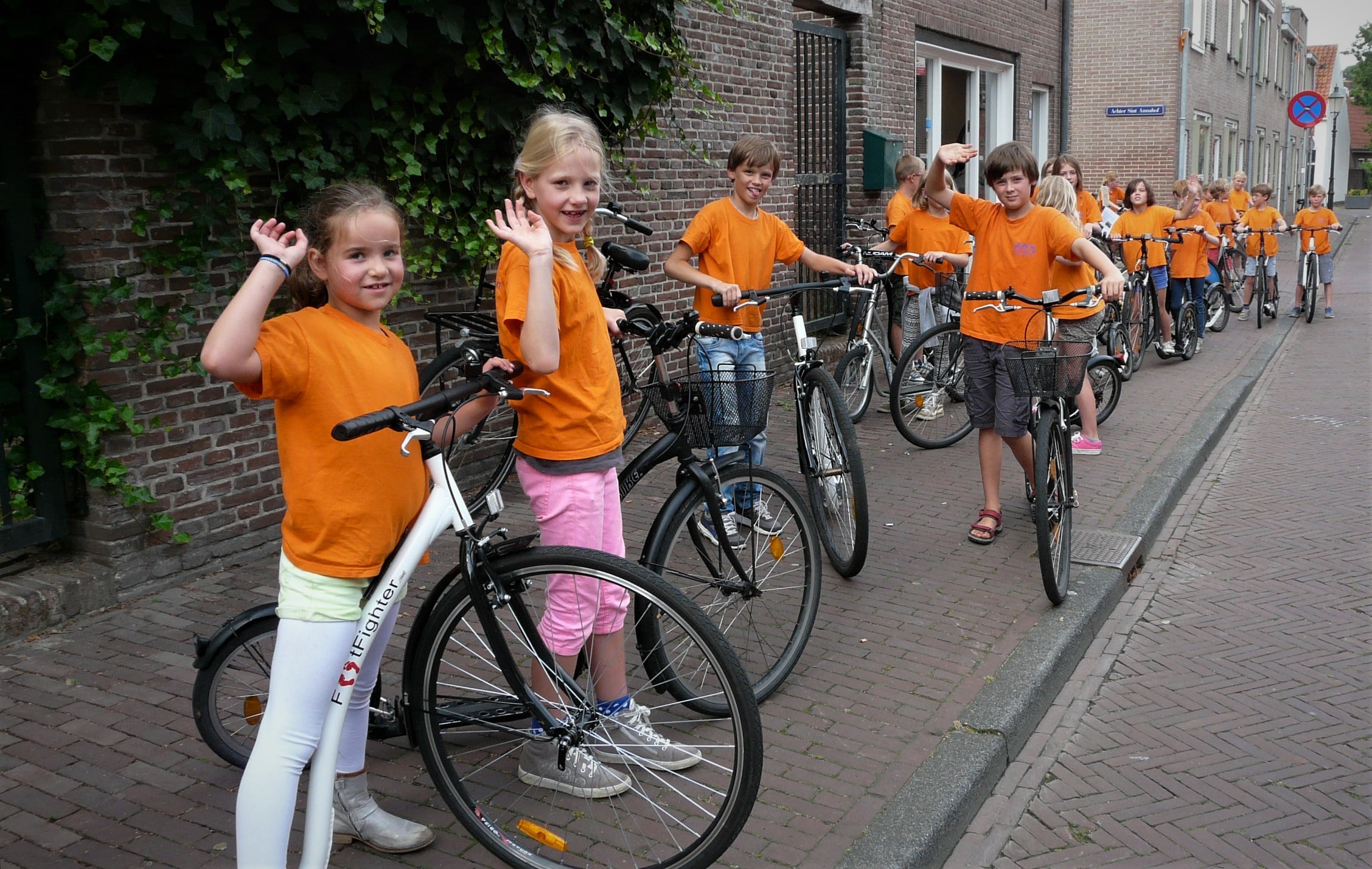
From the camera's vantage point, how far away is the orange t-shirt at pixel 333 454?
2635mm

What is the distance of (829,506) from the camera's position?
515 centimetres

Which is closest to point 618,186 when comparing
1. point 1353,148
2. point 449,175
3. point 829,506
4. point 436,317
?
point 449,175

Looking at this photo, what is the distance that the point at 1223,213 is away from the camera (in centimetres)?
1527

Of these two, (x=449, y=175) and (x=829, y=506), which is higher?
(x=449, y=175)

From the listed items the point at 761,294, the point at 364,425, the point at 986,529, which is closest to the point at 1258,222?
the point at 986,529

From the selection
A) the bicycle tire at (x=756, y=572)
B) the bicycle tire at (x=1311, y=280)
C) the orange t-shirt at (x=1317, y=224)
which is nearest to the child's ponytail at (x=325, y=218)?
the bicycle tire at (x=756, y=572)

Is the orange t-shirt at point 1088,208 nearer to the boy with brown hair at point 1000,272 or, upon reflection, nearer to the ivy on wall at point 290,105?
the boy with brown hair at point 1000,272

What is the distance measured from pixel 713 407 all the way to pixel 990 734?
54.1 inches

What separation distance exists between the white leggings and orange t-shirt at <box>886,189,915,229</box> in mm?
8092

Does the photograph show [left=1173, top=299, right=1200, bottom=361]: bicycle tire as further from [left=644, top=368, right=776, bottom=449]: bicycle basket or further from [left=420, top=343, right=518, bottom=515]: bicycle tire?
[left=644, top=368, right=776, bottom=449]: bicycle basket

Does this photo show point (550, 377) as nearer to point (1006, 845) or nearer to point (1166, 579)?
point (1006, 845)

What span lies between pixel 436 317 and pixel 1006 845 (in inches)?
139

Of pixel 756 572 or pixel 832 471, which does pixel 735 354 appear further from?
pixel 756 572

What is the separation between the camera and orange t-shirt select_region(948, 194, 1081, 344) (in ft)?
18.8
